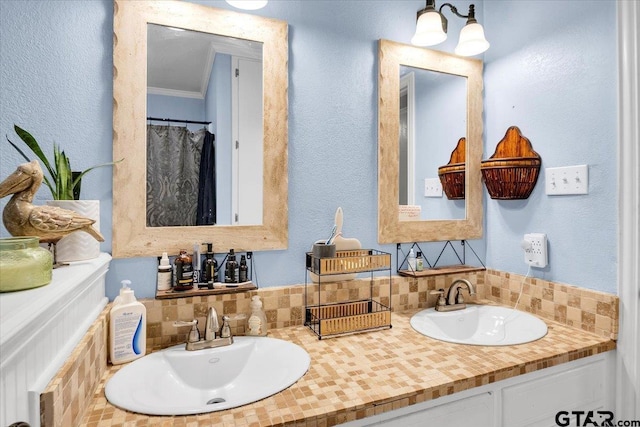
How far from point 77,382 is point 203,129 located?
814 millimetres

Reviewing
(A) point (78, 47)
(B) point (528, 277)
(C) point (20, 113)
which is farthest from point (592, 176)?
(C) point (20, 113)

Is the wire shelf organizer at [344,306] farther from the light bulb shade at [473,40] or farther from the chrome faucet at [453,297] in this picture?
the light bulb shade at [473,40]

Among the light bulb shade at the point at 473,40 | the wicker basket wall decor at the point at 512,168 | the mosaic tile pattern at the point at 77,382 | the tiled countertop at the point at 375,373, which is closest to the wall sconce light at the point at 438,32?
the light bulb shade at the point at 473,40

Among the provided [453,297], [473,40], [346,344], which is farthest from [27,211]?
[473,40]

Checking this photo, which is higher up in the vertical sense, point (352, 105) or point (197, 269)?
point (352, 105)

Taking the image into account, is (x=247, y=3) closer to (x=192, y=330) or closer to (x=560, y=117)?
(x=192, y=330)

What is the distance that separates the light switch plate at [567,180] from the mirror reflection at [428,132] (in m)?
0.37

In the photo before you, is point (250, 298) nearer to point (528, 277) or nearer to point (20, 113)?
point (20, 113)

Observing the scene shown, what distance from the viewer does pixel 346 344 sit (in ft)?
4.07

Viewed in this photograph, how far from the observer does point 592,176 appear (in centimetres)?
137

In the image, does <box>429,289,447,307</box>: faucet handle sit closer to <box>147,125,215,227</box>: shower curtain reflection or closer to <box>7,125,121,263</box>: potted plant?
<box>147,125,215,227</box>: shower curtain reflection

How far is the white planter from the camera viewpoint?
0.94 metres

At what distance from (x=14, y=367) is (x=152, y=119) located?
868mm

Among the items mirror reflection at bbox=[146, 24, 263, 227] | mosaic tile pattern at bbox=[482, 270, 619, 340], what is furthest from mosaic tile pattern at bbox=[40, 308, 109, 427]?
mosaic tile pattern at bbox=[482, 270, 619, 340]
